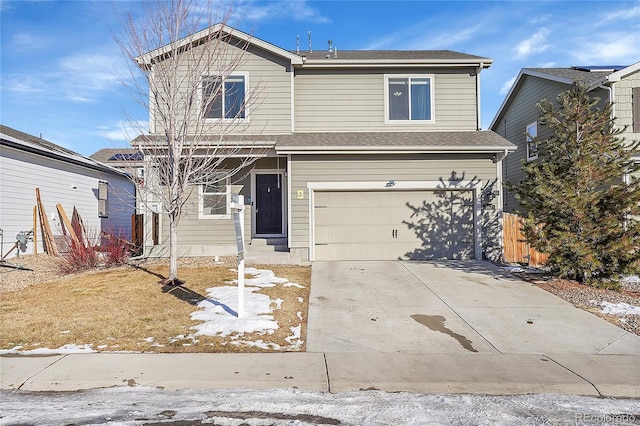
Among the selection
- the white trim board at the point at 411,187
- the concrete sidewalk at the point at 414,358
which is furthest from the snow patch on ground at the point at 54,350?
the white trim board at the point at 411,187

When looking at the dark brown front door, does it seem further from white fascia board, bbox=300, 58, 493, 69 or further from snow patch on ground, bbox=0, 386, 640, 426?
snow patch on ground, bbox=0, 386, 640, 426

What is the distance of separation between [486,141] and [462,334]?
23.1 feet

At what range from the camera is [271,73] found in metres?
11.6

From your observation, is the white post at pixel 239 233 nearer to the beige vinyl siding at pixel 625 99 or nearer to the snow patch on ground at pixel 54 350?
the snow patch on ground at pixel 54 350

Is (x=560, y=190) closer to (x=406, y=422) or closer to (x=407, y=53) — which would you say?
(x=406, y=422)

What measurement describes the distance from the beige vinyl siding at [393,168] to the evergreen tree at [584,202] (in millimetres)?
2463

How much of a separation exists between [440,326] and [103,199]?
15978 millimetres

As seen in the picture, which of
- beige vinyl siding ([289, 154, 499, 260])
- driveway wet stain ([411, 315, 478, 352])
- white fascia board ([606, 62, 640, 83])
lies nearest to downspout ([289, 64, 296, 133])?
beige vinyl siding ([289, 154, 499, 260])

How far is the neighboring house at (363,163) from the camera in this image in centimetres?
1073

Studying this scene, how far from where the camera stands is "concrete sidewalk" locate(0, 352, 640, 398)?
12.7 ft

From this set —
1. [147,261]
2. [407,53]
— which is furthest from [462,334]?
[407,53]

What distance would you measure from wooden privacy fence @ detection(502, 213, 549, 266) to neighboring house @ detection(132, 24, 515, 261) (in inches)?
11.5

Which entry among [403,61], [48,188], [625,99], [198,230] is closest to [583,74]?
[625,99]

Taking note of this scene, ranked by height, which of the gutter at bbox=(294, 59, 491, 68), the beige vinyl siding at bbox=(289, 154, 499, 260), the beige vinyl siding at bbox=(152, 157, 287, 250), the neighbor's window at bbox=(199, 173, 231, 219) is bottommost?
the beige vinyl siding at bbox=(152, 157, 287, 250)
